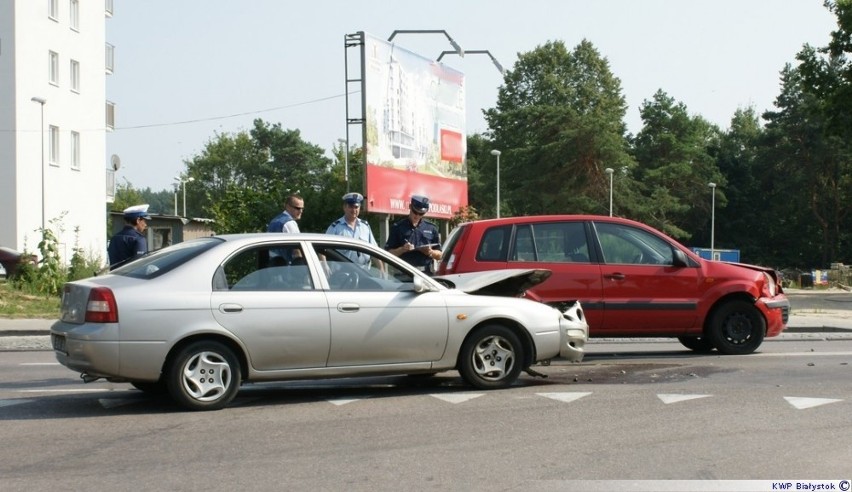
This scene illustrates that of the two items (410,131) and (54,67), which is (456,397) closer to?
(410,131)

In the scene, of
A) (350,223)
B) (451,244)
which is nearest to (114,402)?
(350,223)

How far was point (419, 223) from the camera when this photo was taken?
42.0ft

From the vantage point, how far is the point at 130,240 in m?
12.0

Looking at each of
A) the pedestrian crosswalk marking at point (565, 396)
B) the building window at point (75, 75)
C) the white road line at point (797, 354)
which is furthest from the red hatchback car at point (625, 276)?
the building window at point (75, 75)

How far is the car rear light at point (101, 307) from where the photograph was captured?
8.52 meters

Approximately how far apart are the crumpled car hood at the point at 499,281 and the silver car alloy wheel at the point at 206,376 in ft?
7.25

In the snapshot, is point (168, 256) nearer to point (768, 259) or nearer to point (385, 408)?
point (385, 408)

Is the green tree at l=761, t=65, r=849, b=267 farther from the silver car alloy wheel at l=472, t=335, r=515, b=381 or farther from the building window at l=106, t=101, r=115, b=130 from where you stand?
the silver car alloy wheel at l=472, t=335, r=515, b=381

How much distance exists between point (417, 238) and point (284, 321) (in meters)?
3.86

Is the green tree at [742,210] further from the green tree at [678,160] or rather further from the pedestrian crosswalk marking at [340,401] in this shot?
the pedestrian crosswalk marking at [340,401]

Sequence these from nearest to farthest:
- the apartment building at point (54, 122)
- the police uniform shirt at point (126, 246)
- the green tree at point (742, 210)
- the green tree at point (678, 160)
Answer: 1. the police uniform shirt at point (126, 246)
2. the apartment building at point (54, 122)
3. the green tree at point (678, 160)
4. the green tree at point (742, 210)

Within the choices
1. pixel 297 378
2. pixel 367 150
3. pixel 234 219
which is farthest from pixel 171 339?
pixel 234 219

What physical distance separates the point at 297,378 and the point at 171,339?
114cm

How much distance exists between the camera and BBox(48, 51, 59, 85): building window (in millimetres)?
42531
